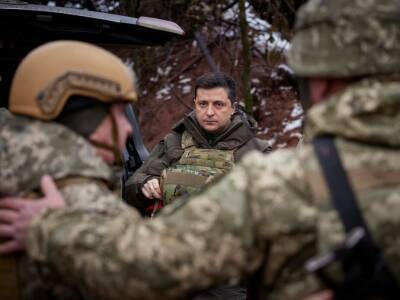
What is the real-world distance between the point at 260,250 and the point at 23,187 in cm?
83

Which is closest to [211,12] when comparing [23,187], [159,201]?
[159,201]

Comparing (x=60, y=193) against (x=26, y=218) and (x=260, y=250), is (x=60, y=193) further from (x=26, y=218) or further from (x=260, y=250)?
(x=260, y=250)

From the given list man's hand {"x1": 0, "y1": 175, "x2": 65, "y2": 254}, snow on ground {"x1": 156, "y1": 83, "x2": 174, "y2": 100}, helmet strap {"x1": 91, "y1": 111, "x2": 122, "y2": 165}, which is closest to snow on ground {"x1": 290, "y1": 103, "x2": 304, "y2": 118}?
snow on ground {"x1": 156, "y1": 83, "x2": 174, "y2": 100}

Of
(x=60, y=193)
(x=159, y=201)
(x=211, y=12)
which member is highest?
(x=211, y=12)

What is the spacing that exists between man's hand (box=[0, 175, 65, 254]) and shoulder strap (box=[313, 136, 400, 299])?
0.86 m

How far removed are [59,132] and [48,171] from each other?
147mm

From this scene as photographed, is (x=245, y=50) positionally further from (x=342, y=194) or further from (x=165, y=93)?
(x=342, y=194)

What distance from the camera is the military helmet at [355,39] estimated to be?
79.6 inches

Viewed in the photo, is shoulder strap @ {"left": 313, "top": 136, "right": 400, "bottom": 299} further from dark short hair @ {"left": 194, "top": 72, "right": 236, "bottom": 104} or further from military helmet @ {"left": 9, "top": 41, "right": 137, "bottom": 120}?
dark short hair @ {"left": 194, "top": 72, "right": 236, "bottom": 104}

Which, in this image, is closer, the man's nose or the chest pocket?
the chest pocket

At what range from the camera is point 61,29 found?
4965 mm

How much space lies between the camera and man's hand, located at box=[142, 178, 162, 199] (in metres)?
4.96

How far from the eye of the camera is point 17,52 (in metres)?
5.20

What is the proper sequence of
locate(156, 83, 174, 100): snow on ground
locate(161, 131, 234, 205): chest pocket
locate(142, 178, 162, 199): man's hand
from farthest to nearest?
locate(156, 83, 174, 100): snow on ground
locate(142, 178, 162, 199): man's hand
locate(161, 131, 234, 205): chest pocket
